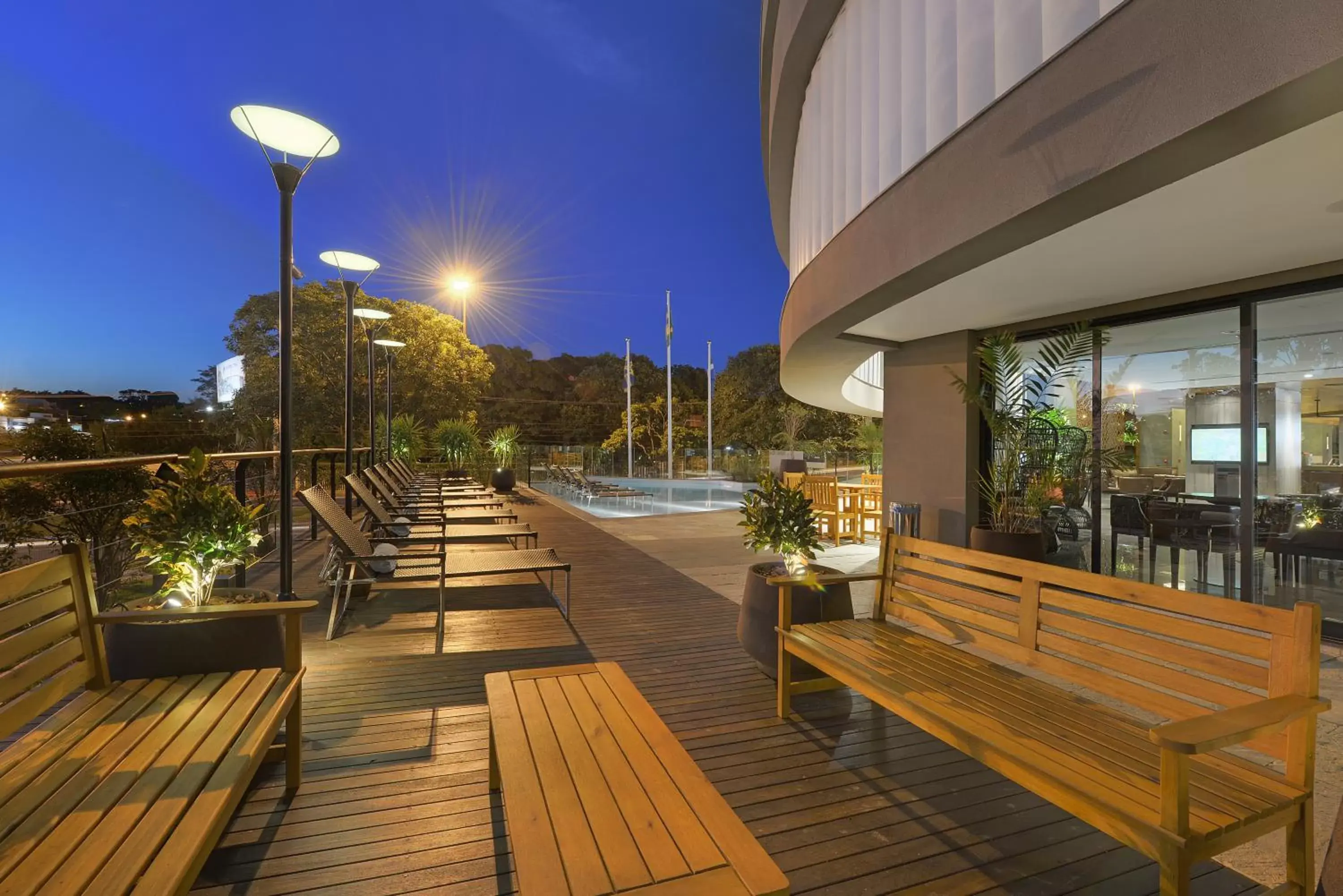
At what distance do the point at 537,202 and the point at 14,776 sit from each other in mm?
95874

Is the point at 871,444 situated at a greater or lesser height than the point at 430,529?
greater

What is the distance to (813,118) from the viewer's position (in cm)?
639

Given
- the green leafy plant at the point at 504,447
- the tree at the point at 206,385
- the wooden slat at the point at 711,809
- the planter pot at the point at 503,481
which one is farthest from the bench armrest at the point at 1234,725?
the tree at the point at 206,385

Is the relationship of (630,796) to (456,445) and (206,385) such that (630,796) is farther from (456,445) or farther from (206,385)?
(206,385)

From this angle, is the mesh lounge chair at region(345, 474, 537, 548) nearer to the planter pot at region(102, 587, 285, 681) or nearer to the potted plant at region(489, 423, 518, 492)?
the planter pot at region(102, 587, 285, 681)

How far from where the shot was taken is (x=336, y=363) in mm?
22094

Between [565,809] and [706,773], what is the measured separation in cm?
118

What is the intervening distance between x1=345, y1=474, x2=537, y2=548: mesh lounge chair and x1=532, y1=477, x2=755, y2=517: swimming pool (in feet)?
16.8

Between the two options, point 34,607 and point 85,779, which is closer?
point 85,779

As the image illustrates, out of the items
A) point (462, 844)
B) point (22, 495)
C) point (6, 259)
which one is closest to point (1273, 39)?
point (462, 844)

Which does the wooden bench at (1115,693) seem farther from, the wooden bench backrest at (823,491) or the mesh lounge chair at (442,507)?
the wooden bench backrest at (823,491)

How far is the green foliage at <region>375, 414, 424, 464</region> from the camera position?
1472cm

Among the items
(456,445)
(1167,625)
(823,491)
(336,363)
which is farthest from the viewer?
(336,363)

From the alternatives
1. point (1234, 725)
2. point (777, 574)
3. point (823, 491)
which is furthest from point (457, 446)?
point (1234, 725)
